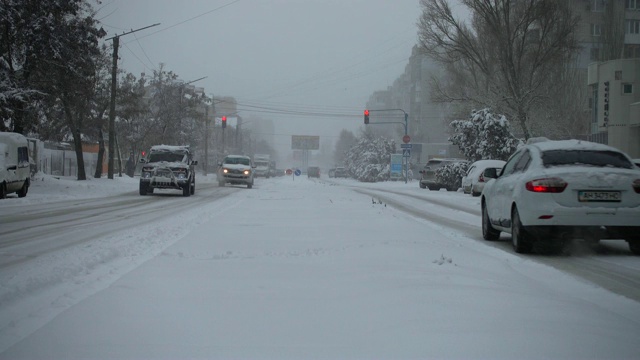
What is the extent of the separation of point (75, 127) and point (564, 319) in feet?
126

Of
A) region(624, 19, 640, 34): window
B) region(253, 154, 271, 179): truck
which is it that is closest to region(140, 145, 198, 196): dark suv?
region(253, 154, 271, 179): truck

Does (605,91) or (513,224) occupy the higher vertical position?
(605,91)

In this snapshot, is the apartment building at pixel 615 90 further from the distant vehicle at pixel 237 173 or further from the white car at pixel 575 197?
the white car at pixel 575 197

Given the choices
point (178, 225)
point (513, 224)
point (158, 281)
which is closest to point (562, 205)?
point (513, 224)

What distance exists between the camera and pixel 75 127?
128 ft

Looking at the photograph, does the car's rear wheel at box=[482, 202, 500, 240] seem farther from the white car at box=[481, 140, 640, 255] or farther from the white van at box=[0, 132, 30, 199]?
the white van at box=[0, 132, 30, 199]

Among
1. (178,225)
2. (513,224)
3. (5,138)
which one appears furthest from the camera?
(5,138)

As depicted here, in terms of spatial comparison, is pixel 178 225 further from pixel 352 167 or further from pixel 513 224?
pixel 352 167

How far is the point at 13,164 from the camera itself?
2311cm

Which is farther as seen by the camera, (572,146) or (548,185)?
(572,146)

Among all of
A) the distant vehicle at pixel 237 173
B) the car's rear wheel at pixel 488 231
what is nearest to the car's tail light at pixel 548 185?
the car's rear wheel at pixel 488 231

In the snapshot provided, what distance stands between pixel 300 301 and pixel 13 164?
2096 cm

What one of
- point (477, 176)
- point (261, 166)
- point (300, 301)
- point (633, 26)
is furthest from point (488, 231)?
point (261, 166)

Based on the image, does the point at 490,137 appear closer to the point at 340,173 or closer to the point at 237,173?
the point at 237,173
